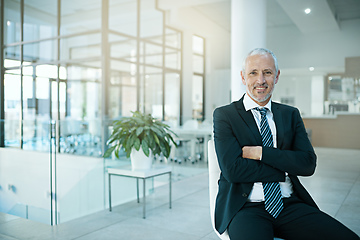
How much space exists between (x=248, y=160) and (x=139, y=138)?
1.98m

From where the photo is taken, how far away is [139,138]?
11.6 feet

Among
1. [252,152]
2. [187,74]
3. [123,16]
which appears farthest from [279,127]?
[187,74]

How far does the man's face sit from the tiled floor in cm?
158

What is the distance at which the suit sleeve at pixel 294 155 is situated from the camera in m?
1.71

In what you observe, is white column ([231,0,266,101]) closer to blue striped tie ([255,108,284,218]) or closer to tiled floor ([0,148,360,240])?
tiled floor ([0,148,360,240])

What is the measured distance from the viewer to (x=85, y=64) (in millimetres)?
8453

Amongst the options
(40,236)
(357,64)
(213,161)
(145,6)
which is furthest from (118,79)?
(357,64)

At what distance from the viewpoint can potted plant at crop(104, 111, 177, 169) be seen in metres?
3.46

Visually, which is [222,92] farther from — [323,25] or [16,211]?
[16,211]

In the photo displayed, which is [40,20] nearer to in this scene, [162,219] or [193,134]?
[193,134]

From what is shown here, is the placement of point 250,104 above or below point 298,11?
below

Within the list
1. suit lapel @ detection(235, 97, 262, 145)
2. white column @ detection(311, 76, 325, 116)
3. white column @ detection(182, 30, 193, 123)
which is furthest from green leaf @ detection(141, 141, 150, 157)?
white column @ detection(311, 76, 325, 116)

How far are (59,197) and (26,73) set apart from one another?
655 centimetres

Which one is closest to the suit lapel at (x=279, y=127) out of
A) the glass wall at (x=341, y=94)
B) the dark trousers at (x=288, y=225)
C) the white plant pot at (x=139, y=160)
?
the dark trousers at (x=288, y=225)
